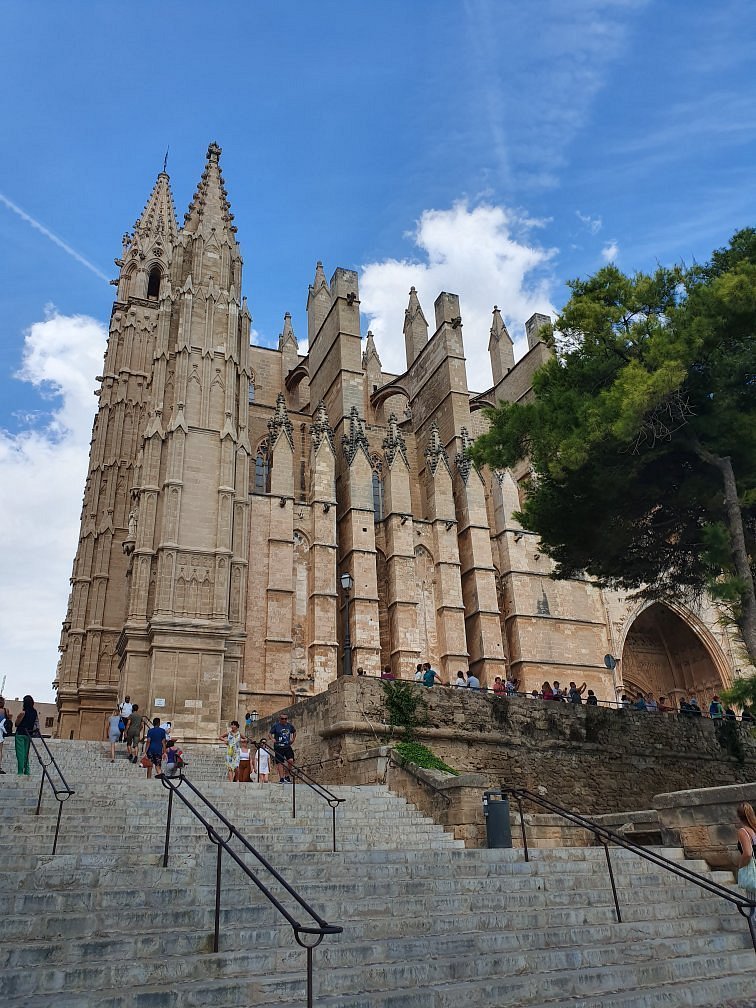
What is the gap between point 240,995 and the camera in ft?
13.1

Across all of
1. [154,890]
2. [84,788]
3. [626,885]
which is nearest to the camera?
[154,890]

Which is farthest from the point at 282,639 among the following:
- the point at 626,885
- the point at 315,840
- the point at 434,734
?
the point at 626,885

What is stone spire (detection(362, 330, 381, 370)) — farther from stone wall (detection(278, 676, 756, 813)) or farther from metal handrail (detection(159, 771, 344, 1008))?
metal handrail (detection(159, 771, 344, 1008))

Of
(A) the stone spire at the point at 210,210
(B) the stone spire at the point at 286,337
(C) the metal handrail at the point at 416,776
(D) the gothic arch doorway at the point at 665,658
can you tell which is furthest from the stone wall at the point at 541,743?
(B) the stone spire at the point at 286,337

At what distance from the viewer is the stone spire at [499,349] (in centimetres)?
3375

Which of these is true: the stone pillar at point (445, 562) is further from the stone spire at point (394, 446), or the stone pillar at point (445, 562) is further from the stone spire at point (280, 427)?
the stone spire at point (280, 427)

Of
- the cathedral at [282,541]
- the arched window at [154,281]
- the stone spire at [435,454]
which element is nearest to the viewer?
A: the cathedral at [282,541]

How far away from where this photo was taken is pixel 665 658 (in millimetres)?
29047

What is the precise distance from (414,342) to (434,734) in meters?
21.9

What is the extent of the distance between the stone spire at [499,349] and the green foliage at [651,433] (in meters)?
20.0

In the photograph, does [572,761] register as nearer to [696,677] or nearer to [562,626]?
[562,626]

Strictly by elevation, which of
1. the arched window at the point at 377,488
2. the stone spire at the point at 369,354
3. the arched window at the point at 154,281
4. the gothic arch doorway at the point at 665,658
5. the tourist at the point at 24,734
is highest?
the stone spire at the point at 369,354

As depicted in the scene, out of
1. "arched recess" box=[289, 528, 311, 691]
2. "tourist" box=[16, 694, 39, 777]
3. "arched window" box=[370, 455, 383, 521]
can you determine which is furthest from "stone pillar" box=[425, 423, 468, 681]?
"tourist" box=[16, 694, 39, 777]

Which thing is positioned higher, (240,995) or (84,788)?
(84,788)
